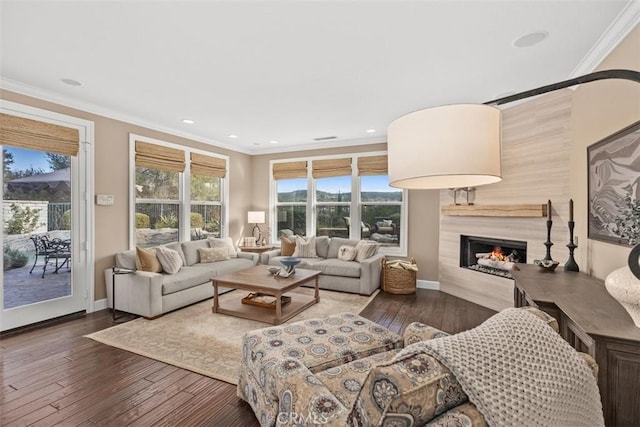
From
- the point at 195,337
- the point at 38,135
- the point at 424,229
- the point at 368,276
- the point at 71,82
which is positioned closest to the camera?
the point at 195,337

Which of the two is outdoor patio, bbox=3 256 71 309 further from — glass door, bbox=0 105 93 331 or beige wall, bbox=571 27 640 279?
beige wall, bbox=571 27 640 279

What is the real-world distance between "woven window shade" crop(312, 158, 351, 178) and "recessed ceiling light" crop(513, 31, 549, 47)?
3.46m

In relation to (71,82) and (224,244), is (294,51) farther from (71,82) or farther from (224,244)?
(224,244)

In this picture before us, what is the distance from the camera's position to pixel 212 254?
4.87m

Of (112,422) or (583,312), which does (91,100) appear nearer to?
(112,422)

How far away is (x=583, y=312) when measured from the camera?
5.31ft

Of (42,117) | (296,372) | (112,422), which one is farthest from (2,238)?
(296,372)

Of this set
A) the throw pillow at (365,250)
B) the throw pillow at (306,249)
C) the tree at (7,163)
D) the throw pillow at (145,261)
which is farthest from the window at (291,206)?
the tree at (7,163)

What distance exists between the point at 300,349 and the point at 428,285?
151 inches

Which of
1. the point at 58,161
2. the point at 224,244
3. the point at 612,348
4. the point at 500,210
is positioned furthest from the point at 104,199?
the point at 500,210

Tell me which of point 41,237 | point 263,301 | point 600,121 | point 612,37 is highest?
point 612,37

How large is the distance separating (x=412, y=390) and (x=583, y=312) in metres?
1.47

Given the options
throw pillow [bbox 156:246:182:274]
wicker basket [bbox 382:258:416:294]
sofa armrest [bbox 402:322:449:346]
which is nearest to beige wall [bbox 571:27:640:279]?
sofa armrest [bbox 402:322:449:346]

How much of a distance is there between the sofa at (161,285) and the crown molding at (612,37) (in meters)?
4.72
